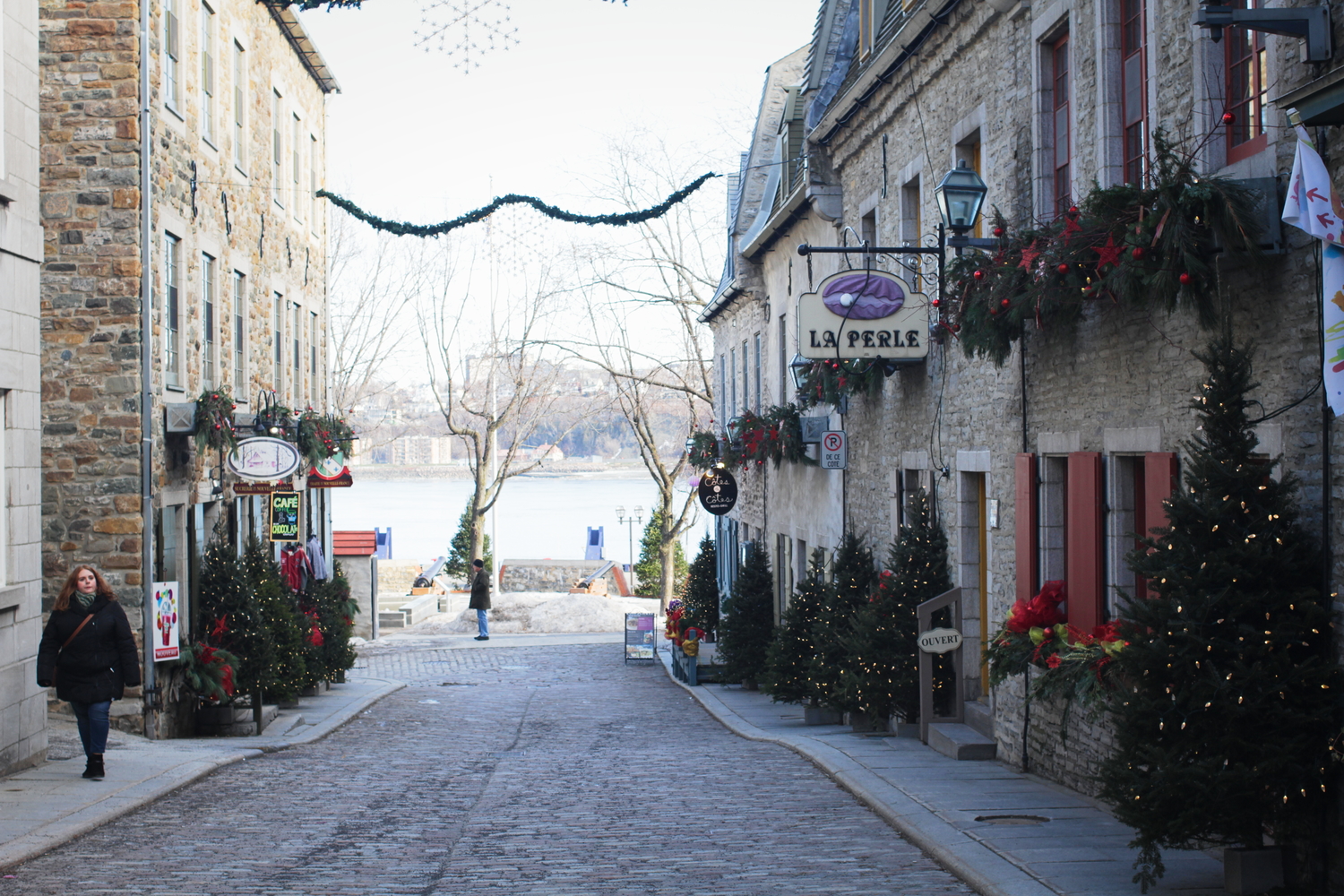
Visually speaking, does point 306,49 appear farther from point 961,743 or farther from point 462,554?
point 462,554

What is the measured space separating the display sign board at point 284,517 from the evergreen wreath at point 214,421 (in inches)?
Result: 175

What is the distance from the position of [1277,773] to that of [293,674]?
1199 cm

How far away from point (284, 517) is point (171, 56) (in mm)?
7068

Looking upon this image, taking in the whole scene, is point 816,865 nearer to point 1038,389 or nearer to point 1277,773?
point 1277,773

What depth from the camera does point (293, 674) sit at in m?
15.7

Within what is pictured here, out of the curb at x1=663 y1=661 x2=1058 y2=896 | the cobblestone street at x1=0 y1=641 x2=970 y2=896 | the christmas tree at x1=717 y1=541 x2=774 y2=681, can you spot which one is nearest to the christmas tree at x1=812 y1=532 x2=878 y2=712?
the curb at x1=663 y1=661 x2=1058 y2=896

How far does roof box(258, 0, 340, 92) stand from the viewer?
68.0 ft

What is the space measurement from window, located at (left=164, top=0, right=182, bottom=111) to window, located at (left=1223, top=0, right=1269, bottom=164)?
11157mm

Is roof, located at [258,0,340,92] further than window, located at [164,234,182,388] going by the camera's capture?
Yes

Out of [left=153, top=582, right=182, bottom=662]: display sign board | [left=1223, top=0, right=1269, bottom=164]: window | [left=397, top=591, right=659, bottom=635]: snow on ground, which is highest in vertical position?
[left=1223, top=0, right=1269, bottom=164]: window

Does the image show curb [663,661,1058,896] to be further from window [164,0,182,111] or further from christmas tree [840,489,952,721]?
window [164,0,182,111]

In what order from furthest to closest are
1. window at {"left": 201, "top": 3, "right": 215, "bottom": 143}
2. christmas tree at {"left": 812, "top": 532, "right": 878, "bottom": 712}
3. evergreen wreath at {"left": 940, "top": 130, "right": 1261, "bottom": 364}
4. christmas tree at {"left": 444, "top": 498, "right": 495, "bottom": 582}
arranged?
christmas tree at {"left": 444, "top": 498, "right": 495, "bottom": 582}
window at {"left": 201, "top": 3, "right": 215, "bottom": 143}
christmas tree at {"left": 812, "top": 532, "right": 878, "bottom": 712}
evergreen wreath at {"left": 940, "top": 130, "right": 1261, "bottom": 364}

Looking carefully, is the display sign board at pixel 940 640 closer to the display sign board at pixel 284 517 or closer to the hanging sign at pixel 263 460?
the hanging sign at pixel 263 460

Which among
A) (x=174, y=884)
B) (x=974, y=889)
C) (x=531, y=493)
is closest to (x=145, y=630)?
(x=174, y=884)
